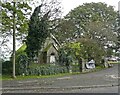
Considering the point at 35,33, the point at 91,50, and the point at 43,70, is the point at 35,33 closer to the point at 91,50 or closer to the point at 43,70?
the point at 43,70

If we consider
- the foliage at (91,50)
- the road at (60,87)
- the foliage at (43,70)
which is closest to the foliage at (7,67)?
the foliage at (43,70)

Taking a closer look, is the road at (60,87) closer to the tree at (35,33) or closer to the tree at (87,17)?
the tree at (35,33)

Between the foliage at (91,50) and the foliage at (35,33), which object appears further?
the foliage at (91,50)

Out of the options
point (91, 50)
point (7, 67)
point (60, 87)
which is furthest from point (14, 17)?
point (91, 50)

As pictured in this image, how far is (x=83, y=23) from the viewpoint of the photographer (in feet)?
164

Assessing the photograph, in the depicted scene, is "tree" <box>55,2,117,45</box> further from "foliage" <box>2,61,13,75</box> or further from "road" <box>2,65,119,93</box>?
"road" <box>2,65,119,93</box>

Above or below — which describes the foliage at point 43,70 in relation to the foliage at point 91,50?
below

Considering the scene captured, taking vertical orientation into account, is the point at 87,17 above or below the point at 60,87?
above

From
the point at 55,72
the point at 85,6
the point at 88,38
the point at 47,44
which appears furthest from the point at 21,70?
the point at 85,6

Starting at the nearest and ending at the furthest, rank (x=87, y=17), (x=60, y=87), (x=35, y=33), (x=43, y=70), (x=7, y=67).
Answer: (x=60, y=87) → (x=43, y=70) → (x=7, y=67) → (x=35, y=33) → (x=87, y=17)

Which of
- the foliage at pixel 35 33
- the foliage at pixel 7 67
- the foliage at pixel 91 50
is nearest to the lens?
the foliage at pixel 7 67

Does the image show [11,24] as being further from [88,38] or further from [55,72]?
[88,38]

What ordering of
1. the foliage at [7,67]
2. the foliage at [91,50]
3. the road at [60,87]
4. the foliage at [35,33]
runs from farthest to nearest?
the foliage at [91,50] < the foliage at [35,33] < the foliage at [7,67] < the road at [60,87]

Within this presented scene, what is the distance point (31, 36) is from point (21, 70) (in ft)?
18.2
